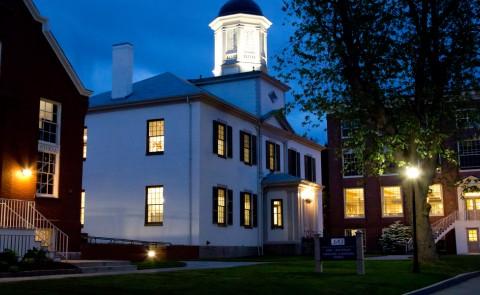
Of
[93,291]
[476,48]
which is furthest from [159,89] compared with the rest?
[93,291]

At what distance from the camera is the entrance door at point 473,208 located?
151 ft

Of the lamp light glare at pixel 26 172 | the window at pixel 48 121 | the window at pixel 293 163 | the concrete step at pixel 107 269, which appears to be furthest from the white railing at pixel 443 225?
the lamp light glare at pixel 26 172

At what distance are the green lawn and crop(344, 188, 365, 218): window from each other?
29703 millimetres

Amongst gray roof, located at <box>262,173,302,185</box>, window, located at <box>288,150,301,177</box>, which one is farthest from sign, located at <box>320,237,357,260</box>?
window, located at <box>288,150,301,177</box>

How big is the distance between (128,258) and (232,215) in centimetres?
712

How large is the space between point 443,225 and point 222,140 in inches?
812

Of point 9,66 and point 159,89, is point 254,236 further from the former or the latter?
point 9,66

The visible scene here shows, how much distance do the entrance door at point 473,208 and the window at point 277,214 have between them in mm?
17050

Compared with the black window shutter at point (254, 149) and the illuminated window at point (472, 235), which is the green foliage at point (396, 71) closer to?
the black window shutter at point (254, 149)

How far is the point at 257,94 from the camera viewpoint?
38.3m

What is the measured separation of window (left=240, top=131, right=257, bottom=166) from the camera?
117 feet

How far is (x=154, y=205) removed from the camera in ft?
104

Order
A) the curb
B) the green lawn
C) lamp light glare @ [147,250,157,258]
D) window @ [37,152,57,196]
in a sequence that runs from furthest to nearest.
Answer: lamp light glare @ [147,250,157,258] → window @ [37,152,57,196] → the curb → the green lawn

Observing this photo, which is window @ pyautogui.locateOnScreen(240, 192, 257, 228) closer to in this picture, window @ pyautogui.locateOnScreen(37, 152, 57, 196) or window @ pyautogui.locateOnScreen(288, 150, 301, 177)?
window @ pyautogui.locateOnScreen(288, 150, 301, 177)
